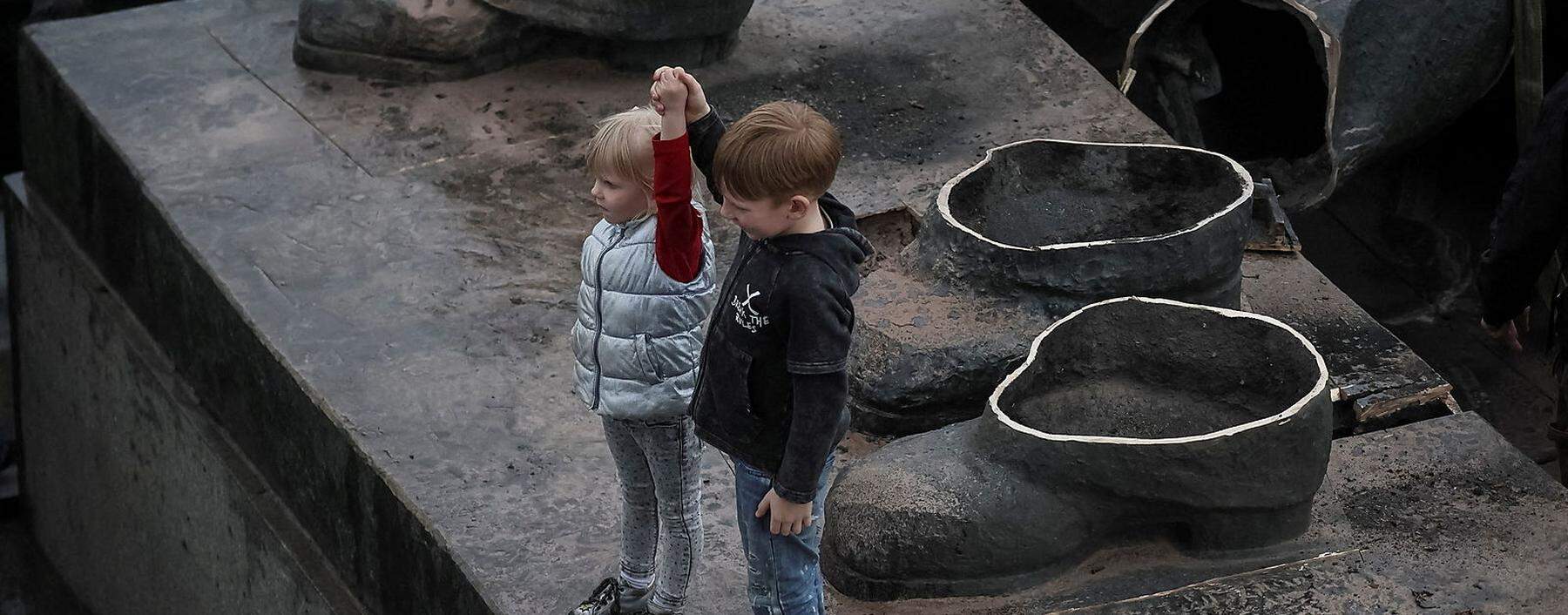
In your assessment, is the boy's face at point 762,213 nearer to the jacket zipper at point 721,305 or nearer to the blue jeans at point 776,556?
the jacket zipper at point 721,305

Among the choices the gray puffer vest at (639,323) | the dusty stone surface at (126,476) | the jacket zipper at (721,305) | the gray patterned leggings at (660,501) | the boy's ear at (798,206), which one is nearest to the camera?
the boy's ear at (798,206)

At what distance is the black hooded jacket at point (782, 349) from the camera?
2.28m

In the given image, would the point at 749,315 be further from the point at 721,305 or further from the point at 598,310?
the point at 598,310

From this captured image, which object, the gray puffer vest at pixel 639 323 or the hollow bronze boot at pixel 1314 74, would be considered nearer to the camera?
the gray puffer vest at pixel 639 323

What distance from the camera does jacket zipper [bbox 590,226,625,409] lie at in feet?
8.25

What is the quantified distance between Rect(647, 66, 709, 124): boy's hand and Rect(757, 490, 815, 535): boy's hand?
0.49 meters

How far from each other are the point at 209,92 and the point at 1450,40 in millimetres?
2942

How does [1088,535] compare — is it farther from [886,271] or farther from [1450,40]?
[1450,40]

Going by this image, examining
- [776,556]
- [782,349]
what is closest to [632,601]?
[776,556]

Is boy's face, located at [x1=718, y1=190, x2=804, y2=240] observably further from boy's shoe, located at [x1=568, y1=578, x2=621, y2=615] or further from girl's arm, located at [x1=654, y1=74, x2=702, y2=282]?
boy's shoe, located at [x1=568, y1=578, x2=621, y2=615]

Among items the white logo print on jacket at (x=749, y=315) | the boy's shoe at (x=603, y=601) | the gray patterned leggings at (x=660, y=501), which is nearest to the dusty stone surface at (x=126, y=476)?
the boy's shoe at (x=603, y=601)

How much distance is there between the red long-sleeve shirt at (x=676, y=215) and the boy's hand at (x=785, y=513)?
31 cm

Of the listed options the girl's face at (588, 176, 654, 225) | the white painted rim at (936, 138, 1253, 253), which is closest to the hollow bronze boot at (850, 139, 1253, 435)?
the white painted rim at (936, 138, 1253, 253)

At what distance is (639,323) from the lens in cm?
250
